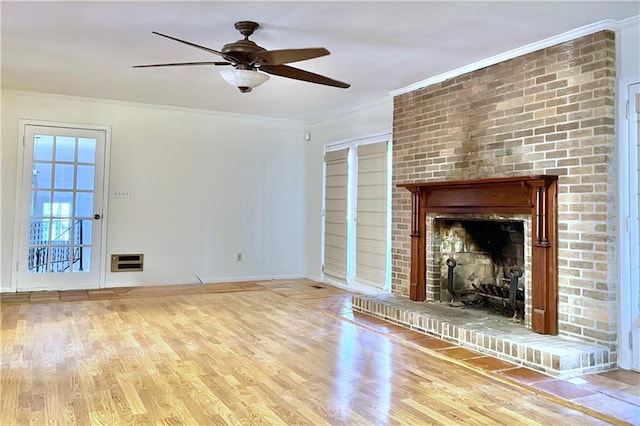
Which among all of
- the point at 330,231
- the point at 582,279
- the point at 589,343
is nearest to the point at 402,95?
the point at 330,231

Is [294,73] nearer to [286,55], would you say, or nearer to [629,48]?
[286,55]

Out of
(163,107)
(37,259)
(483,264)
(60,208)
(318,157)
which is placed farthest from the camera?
(318,157)

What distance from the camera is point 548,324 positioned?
11.1 ft

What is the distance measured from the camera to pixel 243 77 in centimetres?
312

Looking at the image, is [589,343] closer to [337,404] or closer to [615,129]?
[615,129]

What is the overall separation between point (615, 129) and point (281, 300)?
365 centimetres

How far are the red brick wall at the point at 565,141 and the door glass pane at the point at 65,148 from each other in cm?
445

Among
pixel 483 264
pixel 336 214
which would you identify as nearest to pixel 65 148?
pixel 336 214

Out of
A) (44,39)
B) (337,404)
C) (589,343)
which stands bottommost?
(337,404)

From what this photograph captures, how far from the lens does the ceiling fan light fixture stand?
10.2ft

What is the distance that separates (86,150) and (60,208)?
2.57ft

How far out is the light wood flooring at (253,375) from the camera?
235 cm

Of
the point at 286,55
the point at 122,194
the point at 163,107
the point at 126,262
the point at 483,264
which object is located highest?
the point at 163,107

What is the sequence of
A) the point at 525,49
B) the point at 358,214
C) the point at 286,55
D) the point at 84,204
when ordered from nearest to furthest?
1. the point at 286,55
2. the point at 525,49
3. the point at 84,204
4. the point at 358,214
